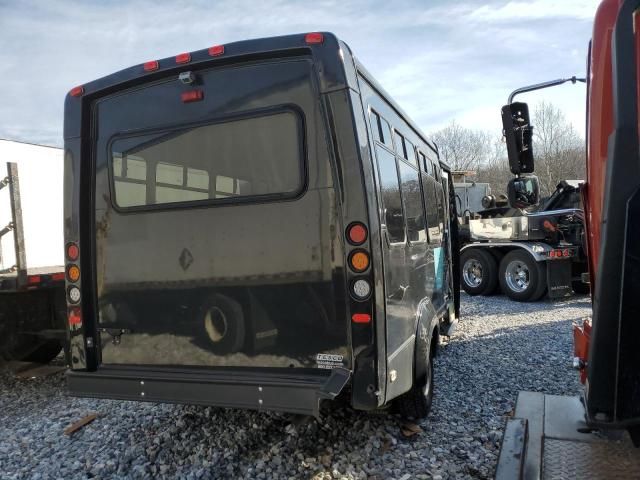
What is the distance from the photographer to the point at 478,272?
1153cm

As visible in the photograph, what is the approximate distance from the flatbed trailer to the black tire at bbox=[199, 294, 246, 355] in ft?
8.69

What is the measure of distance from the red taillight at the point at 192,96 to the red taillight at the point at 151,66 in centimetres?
26

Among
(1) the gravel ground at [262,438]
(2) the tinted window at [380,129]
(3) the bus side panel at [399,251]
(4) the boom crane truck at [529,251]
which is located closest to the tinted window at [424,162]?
(3) the bus side panel at [399,251]

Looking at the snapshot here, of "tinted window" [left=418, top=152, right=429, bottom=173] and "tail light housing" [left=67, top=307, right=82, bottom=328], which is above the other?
"tinted window" [left=418, top=152, right=429, bottom=173]

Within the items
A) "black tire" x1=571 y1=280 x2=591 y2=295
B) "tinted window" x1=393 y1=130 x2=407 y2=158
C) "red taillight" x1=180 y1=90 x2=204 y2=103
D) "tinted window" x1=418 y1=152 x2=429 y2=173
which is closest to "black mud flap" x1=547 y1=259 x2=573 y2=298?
"black tire" x1=571 y1=280 x2=591 y2=295

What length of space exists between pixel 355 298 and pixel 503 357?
3.72 metres

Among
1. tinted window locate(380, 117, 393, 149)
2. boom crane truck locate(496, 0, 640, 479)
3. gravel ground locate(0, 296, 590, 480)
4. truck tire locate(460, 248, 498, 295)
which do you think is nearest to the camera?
boom crane truck locate(496, 0, 640, 479)

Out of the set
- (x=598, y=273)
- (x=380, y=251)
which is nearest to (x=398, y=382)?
(x=380, y=251)

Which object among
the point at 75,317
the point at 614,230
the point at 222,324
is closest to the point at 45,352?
the point at 75,317

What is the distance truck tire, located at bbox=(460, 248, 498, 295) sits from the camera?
1123 centimetres

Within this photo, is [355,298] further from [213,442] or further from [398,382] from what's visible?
[213,442]

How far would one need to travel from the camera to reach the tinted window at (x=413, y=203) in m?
4.02

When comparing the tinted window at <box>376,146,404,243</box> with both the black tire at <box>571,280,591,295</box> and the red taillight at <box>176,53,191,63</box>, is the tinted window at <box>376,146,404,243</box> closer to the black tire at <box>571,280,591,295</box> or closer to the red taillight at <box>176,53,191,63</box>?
the red taillight at <box>176,53,191,63</box>

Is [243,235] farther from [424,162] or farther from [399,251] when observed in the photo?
[424,162]
